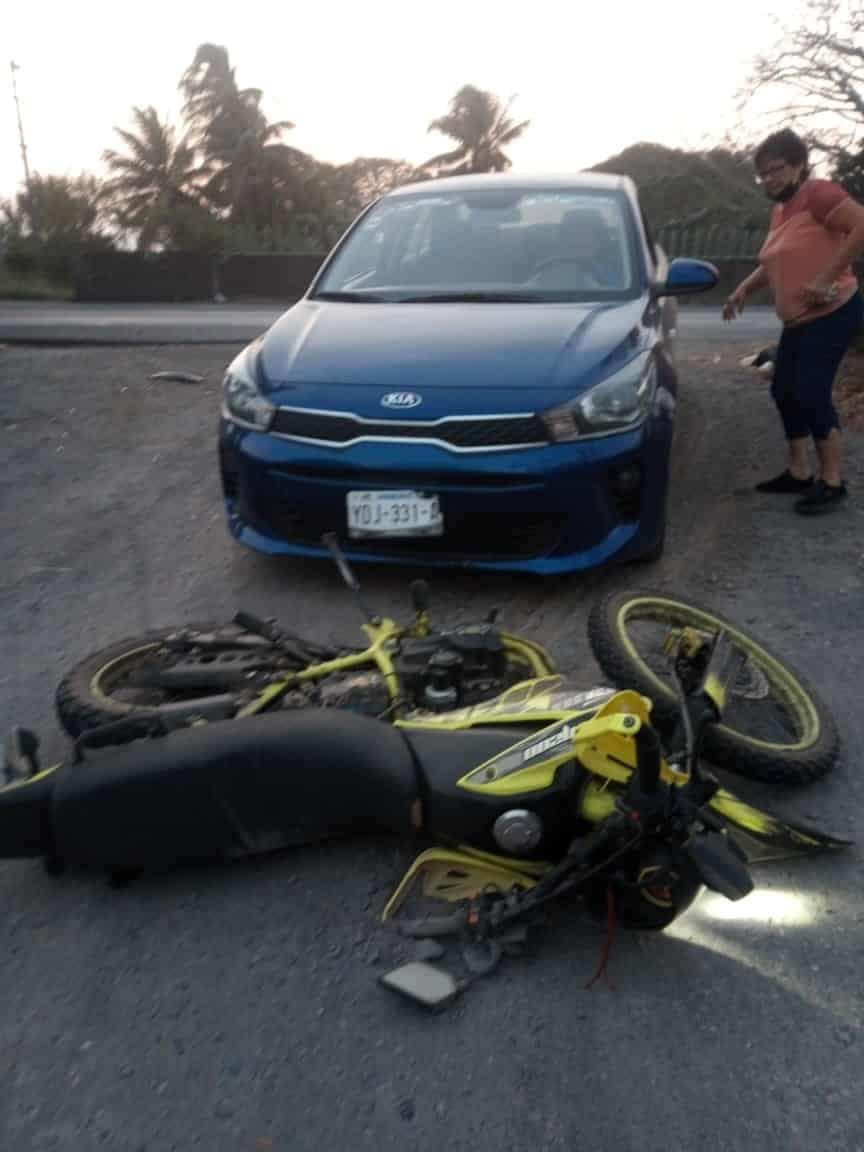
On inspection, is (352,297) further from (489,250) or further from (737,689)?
(737,689)

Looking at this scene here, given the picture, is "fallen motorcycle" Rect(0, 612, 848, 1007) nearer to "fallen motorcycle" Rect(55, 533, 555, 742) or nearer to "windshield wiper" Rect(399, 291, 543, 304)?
"fallen motorcycle" Rect(55, 533, 555, 742)

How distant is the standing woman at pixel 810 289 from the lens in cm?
509

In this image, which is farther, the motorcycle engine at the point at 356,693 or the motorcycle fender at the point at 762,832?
the motorcycle engine at the point at 356,693

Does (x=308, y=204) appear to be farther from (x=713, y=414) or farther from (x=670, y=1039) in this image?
(x=670, y=1039)

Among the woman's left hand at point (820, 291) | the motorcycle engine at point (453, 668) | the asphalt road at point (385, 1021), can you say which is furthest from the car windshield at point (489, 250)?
the motorcycle engine at point (453, 668)

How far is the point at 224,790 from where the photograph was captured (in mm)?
2627

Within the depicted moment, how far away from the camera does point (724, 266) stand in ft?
90.6

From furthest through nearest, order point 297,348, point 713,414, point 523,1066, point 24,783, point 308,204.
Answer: point 308,204, point 713,414, point 297,348, point 24,783, point 523,1066

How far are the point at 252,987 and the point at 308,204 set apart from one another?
1523 inches

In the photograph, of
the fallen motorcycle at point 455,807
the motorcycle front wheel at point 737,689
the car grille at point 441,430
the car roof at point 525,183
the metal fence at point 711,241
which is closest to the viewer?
the fallen motorcycle at point 455,807

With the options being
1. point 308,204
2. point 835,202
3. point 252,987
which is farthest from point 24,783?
point 308,204

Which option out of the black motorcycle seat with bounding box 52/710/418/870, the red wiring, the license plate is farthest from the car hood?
the red wiring

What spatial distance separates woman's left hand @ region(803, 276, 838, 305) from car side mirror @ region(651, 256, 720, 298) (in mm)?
435

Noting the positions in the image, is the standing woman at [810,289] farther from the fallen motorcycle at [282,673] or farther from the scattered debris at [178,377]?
the scattered debris at [178,377]
